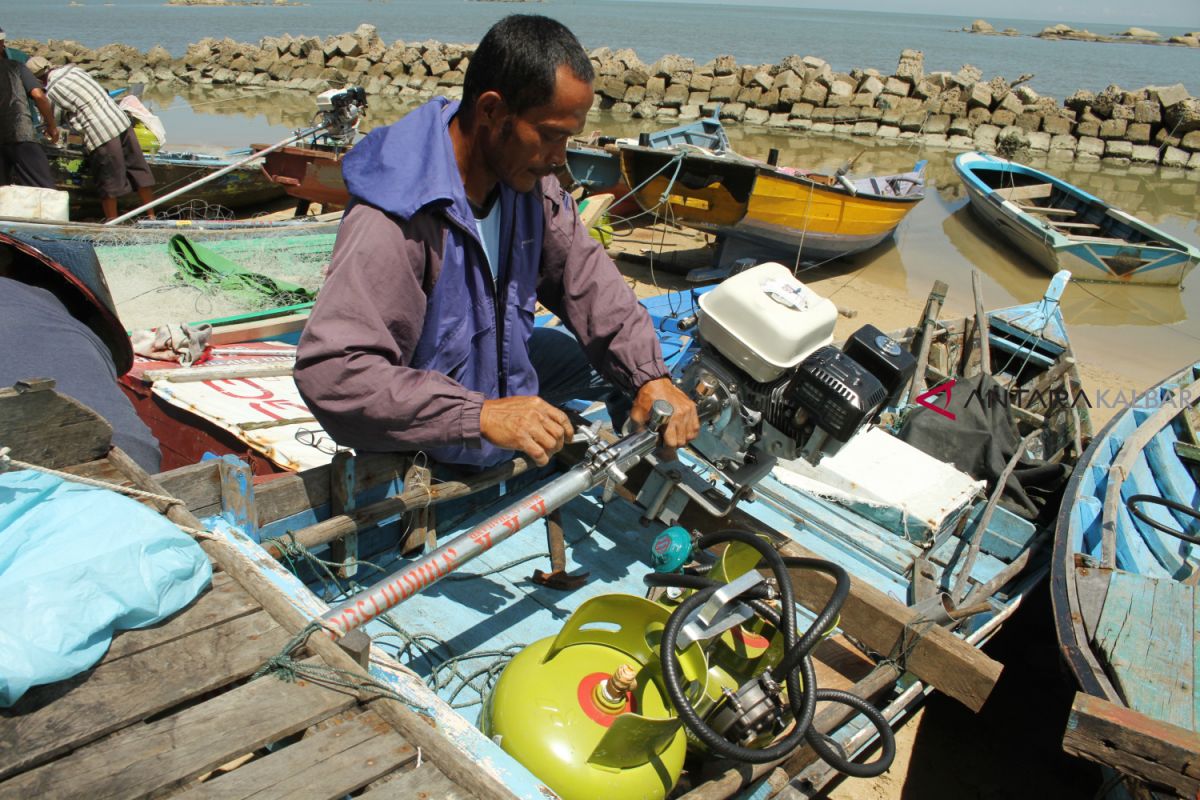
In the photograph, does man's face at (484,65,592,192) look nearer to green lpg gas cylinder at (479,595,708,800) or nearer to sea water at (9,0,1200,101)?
green lpg gas cylinder at (479,595,708,800)

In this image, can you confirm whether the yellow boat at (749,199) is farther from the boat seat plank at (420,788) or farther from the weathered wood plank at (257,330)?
the boat seat plank at (420,788)

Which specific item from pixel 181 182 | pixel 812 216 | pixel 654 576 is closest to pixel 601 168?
pixel 812 216

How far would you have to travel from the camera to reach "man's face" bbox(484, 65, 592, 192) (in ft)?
6.91

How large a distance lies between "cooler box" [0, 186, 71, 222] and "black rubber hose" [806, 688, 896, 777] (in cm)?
623

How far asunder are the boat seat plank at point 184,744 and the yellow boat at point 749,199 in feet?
27.6

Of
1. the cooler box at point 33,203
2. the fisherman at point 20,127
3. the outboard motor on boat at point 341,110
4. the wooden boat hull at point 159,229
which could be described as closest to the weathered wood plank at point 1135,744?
the wooden boat hull at point 159,229

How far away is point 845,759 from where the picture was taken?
196 cm

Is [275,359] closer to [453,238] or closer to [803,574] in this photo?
[453,238]

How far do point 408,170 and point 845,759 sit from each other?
6.37 ft

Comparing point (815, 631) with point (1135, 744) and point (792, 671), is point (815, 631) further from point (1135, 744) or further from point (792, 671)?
point (1135, 744)

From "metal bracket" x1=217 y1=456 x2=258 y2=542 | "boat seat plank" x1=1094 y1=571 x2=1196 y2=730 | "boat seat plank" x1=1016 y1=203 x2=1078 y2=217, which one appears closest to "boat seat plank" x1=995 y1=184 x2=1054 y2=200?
"boat seat plank" x1=1016 y1=203 x2=1078 y2=217

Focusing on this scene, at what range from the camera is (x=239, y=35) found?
4281 cm

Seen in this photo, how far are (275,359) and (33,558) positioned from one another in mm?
3481

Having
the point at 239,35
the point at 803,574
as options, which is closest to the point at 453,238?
the point at 803,574
